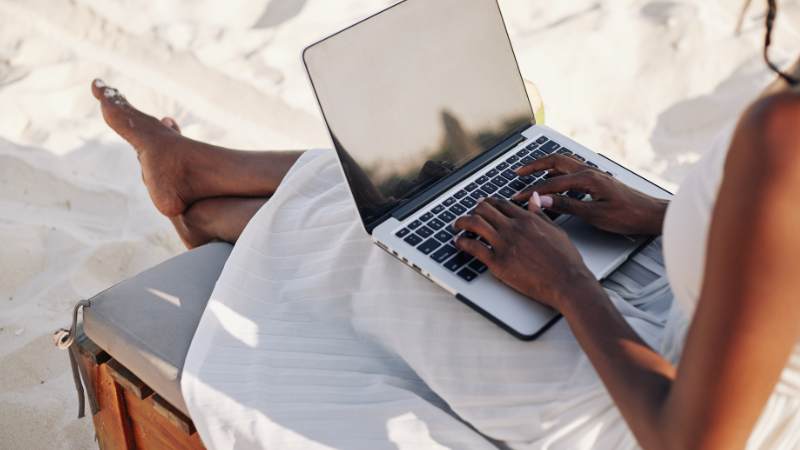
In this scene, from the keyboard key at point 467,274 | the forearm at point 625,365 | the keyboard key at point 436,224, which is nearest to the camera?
the forearm at point 625,365

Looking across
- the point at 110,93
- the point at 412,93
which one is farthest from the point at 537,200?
the point at 110,93

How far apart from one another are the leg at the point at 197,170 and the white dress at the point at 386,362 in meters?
0.28

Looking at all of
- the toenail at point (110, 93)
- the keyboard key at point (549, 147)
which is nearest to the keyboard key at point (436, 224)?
the keyboard key at point (549, 147)

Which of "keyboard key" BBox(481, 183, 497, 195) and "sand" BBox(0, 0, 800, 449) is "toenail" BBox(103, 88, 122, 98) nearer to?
"sand" BBox(0, 0, 800, 449)

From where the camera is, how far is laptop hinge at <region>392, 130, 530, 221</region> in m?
1.04

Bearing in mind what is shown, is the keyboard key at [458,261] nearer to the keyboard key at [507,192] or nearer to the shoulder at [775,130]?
the keyboard key at [507,192]

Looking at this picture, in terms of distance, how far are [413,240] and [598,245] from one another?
0.31m

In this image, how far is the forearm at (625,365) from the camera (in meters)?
0.67

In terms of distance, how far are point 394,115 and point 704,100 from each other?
188cm

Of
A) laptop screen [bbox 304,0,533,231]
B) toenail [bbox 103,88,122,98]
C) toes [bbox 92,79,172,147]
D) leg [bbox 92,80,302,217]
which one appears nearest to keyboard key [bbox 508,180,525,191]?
laptop screen [bbox 304,0,533,231]

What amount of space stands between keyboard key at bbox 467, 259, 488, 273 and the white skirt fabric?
61 mm

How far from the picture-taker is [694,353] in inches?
23.5

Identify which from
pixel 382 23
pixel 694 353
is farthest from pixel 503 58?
pixel 694 353

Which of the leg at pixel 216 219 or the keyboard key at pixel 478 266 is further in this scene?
the leg at pixel 216 219
